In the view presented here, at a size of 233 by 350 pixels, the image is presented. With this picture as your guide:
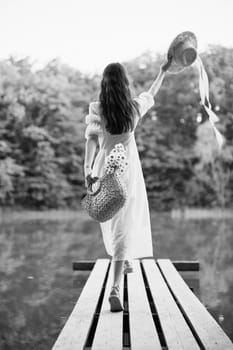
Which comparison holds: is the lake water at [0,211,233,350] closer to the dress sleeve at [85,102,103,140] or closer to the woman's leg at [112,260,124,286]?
the woman's leg at [112,260,124,286]

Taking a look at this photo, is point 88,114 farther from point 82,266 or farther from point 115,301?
point 115,301

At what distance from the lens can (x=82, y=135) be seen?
12.8 meters

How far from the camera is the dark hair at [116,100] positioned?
7.00 ft

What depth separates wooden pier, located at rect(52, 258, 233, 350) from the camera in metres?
Answer: 1.56

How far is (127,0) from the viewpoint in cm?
1178

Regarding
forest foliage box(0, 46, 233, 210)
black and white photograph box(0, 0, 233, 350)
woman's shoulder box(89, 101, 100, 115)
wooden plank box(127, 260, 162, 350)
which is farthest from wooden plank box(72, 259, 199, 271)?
forest foliage box(0, 46, 233, 210)

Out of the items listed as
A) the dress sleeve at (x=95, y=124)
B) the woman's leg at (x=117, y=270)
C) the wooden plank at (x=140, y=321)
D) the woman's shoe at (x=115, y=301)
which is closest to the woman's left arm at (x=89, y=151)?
the dress sleeve at (x=95, y=124)

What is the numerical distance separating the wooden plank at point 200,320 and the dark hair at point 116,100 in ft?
2.64

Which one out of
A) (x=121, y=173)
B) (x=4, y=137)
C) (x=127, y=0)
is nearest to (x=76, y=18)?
(x=127, y=0)

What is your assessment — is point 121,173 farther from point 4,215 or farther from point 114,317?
point 4,215

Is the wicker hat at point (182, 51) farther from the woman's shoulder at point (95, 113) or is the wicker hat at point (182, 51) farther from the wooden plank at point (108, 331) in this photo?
the wooden plank at point (108, 331)

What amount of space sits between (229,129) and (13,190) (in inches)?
223

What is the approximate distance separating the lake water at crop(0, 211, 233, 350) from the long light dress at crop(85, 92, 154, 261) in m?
0.44

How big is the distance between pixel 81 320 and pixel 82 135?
36.3 ft
